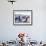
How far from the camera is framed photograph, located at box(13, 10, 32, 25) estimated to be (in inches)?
195

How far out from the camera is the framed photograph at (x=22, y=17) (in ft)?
16.3

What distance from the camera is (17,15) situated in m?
4.98

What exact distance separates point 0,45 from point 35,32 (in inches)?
73.8

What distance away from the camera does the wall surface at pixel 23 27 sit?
4.95m

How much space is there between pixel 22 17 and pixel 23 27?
378 mm

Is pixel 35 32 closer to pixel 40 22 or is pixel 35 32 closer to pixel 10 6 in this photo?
pixel 40 22

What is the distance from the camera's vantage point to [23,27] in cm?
497

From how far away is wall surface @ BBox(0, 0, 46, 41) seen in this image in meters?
4.95

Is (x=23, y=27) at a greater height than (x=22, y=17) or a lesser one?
lesser

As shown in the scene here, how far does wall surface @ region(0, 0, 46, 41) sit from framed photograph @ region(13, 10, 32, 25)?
11 cm

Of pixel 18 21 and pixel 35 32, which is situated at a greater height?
pixel 18 21

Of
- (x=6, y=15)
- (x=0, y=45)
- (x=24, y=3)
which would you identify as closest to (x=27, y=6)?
(x=24, y=3)

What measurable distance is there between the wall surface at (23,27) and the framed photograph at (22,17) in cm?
11

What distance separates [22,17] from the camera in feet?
16.3
